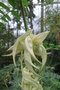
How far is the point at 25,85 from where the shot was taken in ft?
1.08

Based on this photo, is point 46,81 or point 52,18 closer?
point 46,81

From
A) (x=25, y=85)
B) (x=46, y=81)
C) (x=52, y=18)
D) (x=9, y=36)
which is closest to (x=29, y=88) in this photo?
(x=25, y=85)

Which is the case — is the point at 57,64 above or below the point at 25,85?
below

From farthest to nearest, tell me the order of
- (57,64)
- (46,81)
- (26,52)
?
(57,64) < (46,81) < (26,52)

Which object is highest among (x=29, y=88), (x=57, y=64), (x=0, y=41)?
(x=29, y=88)

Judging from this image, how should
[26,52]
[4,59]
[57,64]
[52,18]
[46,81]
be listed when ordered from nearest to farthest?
[26,52]
[46,81]
[57,64]
[4,59]
[52,18]

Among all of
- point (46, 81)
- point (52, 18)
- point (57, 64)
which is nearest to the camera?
point (46, 81)

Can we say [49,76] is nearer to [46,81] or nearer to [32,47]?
[46,81]

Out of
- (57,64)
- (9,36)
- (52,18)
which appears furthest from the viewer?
(52,18)

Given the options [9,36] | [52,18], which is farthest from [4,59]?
[52,18]

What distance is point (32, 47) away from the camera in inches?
12.9

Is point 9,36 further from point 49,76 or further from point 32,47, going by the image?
point 32,47

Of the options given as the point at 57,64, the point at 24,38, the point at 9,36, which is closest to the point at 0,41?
the point at 9,36

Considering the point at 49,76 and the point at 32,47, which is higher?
the point at 32,47
